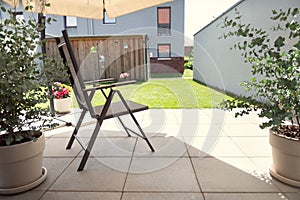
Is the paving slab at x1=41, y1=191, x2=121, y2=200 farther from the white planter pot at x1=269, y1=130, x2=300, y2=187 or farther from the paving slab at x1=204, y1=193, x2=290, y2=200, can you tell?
the white planter pot at x1=269, y1=130, x2=300, y2=187

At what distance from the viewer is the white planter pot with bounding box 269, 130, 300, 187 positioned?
5.03 feet

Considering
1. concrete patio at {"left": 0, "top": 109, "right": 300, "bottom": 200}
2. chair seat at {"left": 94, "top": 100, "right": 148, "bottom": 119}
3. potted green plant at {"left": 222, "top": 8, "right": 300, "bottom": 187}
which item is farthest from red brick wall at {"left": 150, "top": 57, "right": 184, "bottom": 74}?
potted green plant at {"left": 222, "top": 8, "right": 300, "bottom": 187}

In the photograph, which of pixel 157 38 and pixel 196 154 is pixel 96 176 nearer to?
pixel 196 154

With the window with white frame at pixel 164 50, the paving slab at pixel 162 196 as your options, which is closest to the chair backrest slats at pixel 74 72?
the paving slab at pixel 162 196

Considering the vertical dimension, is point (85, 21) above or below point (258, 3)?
above

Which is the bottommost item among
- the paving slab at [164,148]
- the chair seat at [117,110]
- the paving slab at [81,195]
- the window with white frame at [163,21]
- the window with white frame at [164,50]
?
the paving slab at [81,195]

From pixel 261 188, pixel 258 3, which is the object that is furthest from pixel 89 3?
pixel 258 3

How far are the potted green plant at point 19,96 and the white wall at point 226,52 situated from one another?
3.26 m

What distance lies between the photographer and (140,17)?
12609 millimetres

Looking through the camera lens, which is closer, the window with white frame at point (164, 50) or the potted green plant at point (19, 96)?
the potted green plant at point (19, 96)

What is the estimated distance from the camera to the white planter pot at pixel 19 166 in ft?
4.94

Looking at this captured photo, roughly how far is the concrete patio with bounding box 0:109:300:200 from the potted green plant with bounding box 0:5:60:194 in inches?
5.6

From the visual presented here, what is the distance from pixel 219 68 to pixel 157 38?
251 inches

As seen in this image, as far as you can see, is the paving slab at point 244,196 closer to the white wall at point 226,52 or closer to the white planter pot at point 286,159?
the white planter pot at point 286,159
